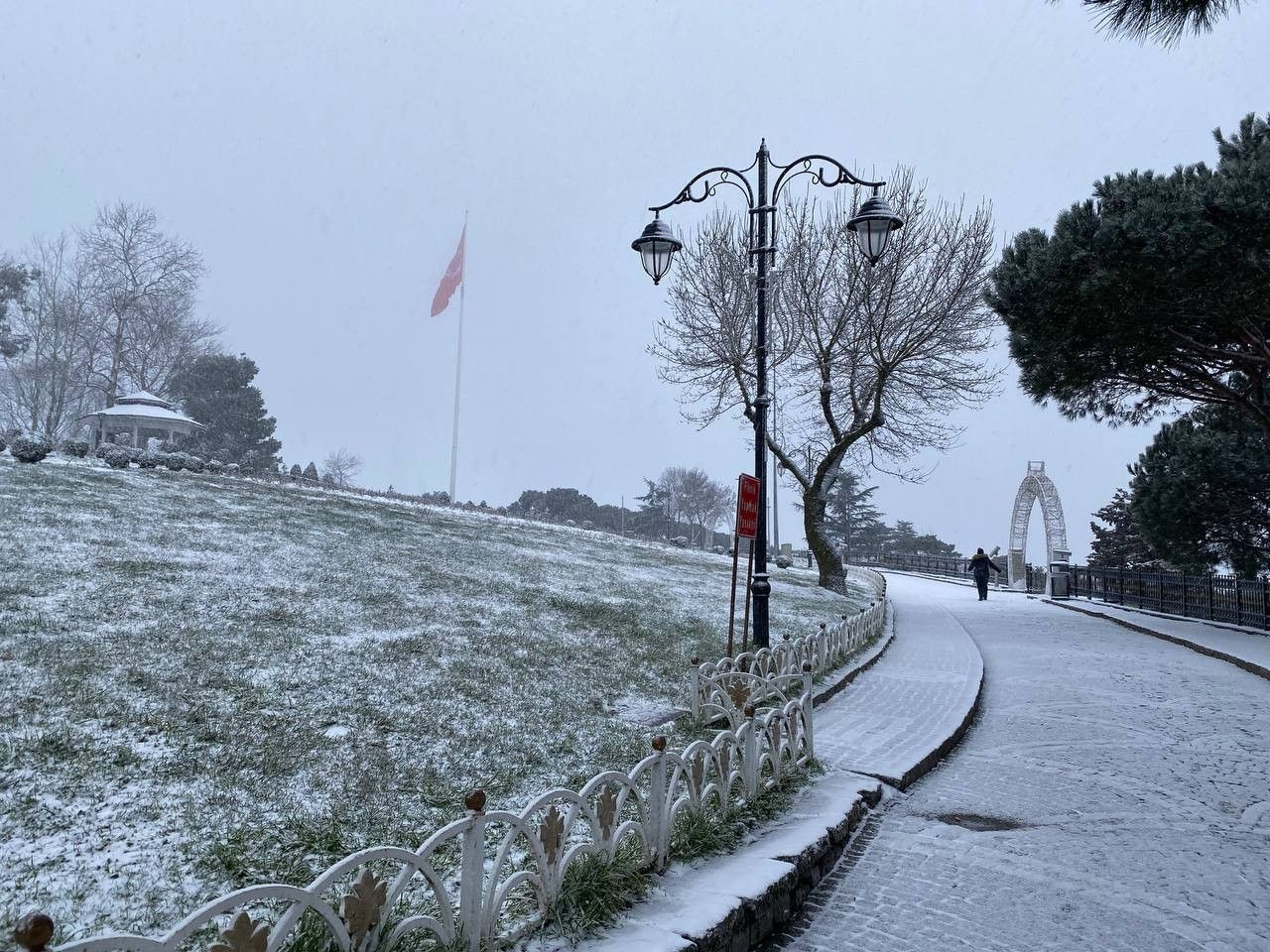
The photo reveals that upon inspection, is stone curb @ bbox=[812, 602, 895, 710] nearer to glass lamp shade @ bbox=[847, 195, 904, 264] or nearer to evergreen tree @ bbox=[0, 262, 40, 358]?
glass lamp shade @ bbox=[847, 195, 904, 264]

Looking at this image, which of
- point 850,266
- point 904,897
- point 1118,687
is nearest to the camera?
point 904,897

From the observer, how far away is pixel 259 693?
6.14 m

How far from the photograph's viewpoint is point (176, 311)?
38031 millimetres

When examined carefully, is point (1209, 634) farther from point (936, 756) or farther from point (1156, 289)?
point (936, 756)

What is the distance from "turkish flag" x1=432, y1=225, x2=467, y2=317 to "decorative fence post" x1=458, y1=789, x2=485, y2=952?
36.2 metres

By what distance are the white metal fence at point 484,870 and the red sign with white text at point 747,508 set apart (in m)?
2.14

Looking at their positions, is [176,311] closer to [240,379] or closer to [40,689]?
[240,379]

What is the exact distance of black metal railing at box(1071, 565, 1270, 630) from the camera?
55.0 ft

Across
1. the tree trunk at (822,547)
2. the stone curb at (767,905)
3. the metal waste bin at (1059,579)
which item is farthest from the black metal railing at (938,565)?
the stone curb at (767,905)

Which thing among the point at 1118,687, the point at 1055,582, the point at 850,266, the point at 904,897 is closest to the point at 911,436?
the point at 850,266

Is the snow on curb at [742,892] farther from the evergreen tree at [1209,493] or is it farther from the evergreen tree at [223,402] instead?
the evergreen tree at [223,402]

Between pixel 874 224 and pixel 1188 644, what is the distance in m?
12.1

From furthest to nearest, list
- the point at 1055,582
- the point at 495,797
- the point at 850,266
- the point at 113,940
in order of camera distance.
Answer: the point at 1055,582, the point at 850,266, the point at 495,797, the point at 113,940

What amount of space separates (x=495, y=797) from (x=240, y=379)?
44870 mm
